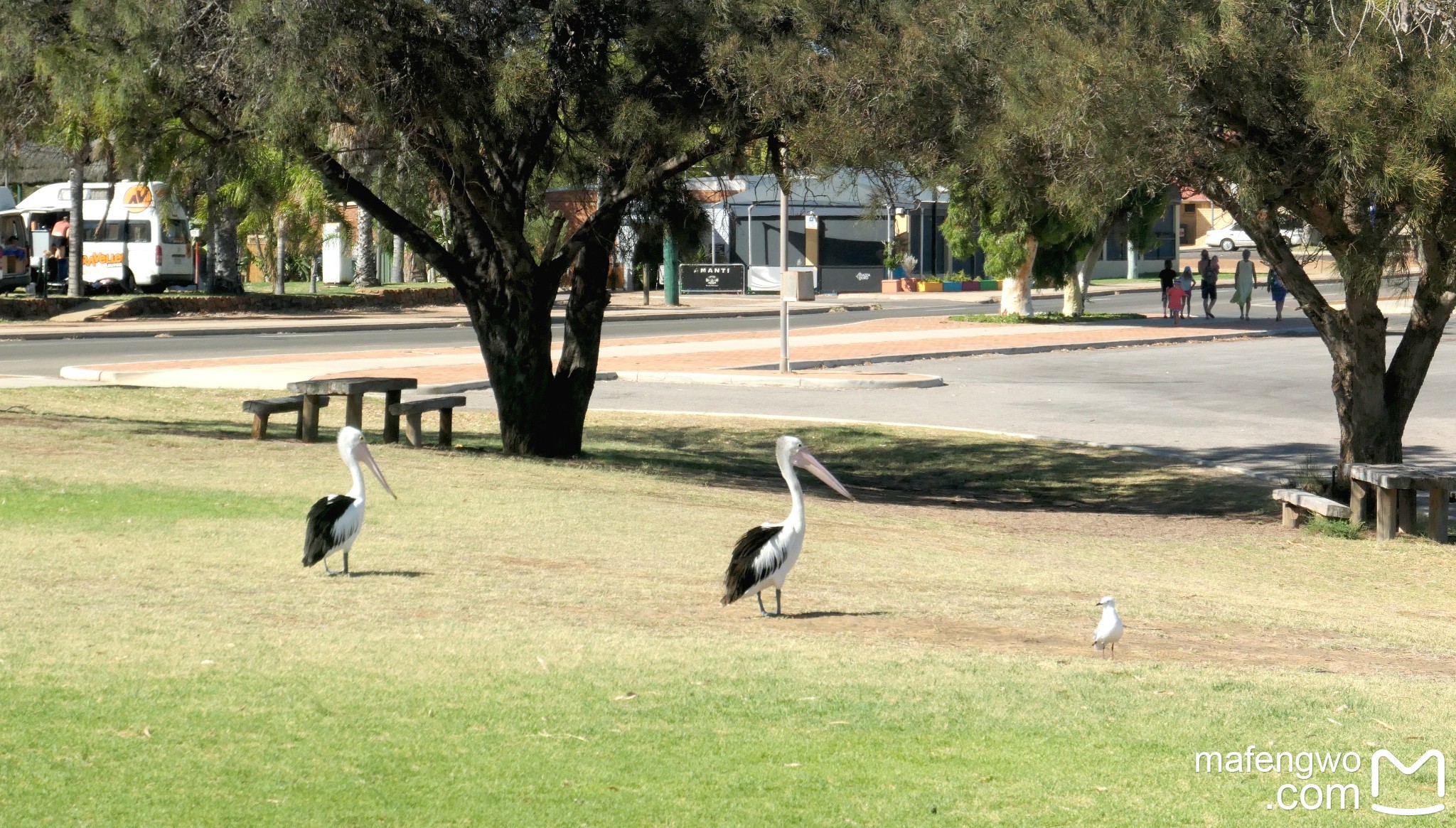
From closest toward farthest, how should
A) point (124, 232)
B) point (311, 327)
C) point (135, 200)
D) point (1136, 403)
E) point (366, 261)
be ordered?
point (1136, 403) < point (311, 327) < point (135, 200) < point (124, 232) < point (366, 261)

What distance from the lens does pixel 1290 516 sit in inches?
573

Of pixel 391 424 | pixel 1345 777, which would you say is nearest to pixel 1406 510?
pixel 1345 777

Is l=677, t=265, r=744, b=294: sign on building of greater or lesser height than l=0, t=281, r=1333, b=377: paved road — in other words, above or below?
above

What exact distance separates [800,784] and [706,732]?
2.23 feet

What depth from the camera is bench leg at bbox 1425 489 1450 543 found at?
45.0 feet

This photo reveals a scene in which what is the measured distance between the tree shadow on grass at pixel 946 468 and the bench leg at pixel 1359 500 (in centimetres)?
123

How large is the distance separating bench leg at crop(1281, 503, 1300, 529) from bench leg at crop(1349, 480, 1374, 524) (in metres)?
0.47

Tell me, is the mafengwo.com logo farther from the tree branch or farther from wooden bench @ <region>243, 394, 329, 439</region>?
wooden bench @ <region>243, 394, 329, 439</region>

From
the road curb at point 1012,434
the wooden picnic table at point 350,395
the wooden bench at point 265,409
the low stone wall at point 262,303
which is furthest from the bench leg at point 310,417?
the low stone wall at point 262,303

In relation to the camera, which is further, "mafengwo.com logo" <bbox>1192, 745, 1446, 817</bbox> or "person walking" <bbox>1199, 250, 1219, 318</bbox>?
"person walking" <bbox>1199, 250, 1219, 318</bbox>

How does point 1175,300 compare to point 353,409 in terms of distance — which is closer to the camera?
point 353,409

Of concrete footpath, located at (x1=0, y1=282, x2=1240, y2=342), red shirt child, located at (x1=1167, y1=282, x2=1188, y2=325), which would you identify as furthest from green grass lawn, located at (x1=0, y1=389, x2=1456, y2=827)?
red shirt child, located at (x1=1167, y1=282, x2=1188, y2=325)

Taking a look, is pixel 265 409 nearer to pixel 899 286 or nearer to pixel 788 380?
pixel 788 380

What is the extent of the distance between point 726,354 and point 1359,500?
18.4 m
